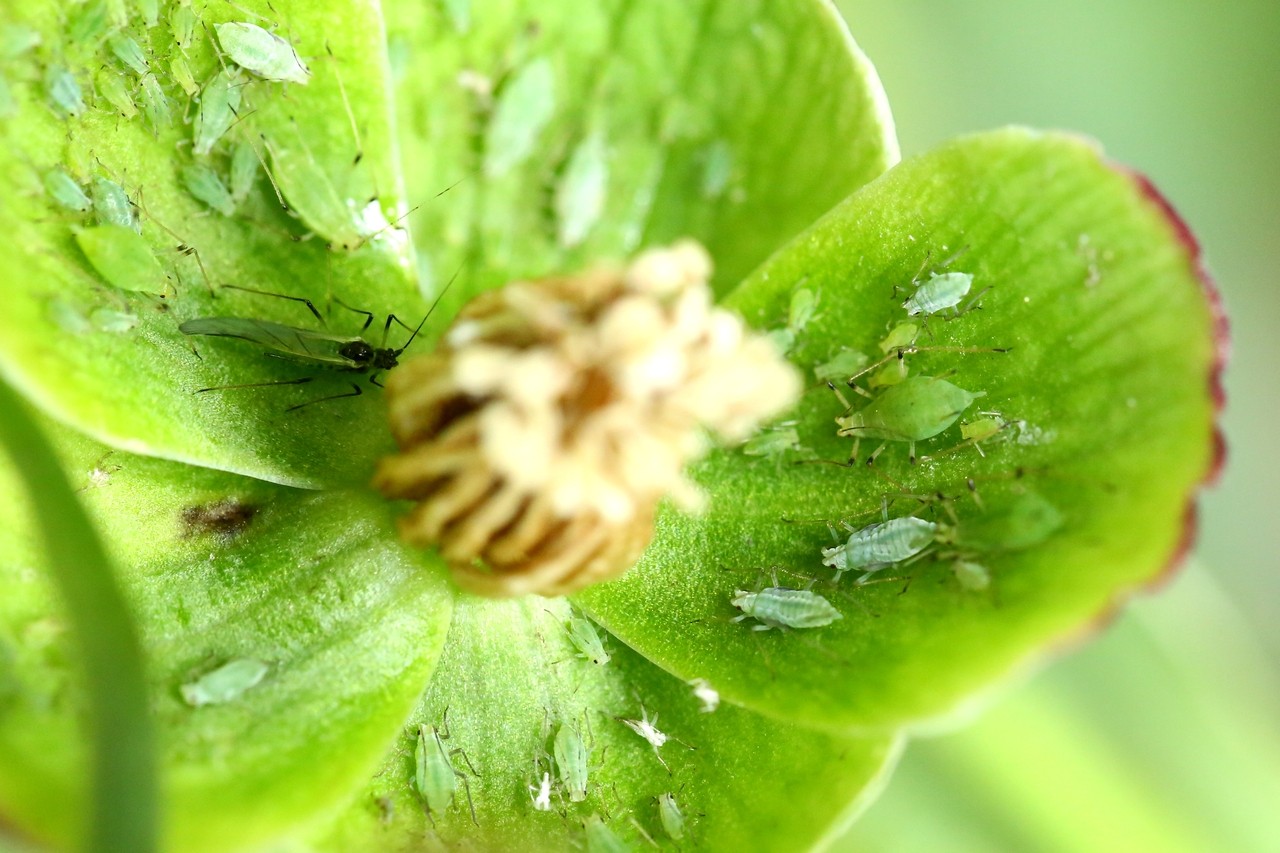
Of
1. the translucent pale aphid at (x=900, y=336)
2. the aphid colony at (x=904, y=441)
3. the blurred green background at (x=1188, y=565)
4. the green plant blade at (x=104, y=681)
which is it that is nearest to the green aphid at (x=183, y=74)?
the green plant blade at (x=104, y=681)

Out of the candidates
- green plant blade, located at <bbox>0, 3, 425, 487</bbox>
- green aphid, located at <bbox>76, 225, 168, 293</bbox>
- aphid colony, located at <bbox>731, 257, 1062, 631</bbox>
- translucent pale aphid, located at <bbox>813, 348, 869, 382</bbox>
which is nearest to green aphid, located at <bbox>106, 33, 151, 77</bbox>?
green plant blade, located at <bbox>0, 3, 425, 487</bbox>

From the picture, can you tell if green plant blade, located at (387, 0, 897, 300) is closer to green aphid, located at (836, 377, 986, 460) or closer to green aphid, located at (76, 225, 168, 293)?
green aphid, located at (836, 377, 986, 460)

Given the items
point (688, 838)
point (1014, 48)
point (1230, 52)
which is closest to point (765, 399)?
point (688, 838)

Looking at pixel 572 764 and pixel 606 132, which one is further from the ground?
pixel 606 132

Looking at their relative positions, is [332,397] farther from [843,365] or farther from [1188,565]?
[1188,565]

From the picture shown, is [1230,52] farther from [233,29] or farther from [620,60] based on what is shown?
[233,29]

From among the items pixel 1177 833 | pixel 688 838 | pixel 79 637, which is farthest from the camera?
pixel 1177 833

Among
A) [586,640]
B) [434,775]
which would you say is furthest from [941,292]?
[434,775]
